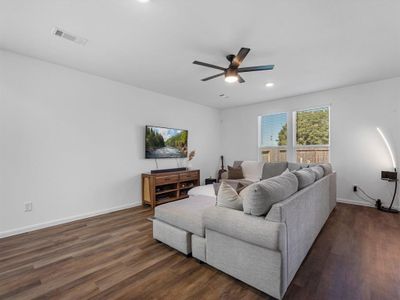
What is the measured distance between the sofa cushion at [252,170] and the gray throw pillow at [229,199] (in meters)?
2.86

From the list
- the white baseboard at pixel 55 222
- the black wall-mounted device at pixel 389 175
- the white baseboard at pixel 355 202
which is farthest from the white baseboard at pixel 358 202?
the white baseboard at pixel 55 222

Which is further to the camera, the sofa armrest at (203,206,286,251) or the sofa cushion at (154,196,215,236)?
the sofa cushion at (154,196,215,236)

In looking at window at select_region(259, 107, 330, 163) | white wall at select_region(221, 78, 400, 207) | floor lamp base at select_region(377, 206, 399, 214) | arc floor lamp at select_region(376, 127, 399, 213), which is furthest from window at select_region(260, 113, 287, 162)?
floor lamp base at select_region(377, 206, 399, 214)

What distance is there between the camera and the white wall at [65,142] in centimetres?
279

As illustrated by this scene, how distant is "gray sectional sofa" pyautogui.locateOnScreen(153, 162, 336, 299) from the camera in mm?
1544

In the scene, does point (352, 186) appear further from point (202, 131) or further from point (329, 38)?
point (202, 131)

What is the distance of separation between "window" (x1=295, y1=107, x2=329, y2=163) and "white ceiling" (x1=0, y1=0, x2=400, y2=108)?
1.18m

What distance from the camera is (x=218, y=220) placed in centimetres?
186

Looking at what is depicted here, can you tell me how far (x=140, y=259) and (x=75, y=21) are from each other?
2726mm

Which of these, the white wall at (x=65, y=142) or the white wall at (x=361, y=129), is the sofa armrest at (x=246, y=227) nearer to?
the white wall at (x=65, y=142)

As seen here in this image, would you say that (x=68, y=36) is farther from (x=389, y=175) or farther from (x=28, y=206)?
(x=389, y=175)

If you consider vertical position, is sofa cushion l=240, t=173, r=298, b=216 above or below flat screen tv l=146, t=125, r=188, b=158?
below

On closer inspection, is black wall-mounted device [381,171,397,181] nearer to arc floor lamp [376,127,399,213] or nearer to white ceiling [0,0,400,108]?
arc floor lamp [376,127,399,213]

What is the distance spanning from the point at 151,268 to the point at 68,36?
289cm
